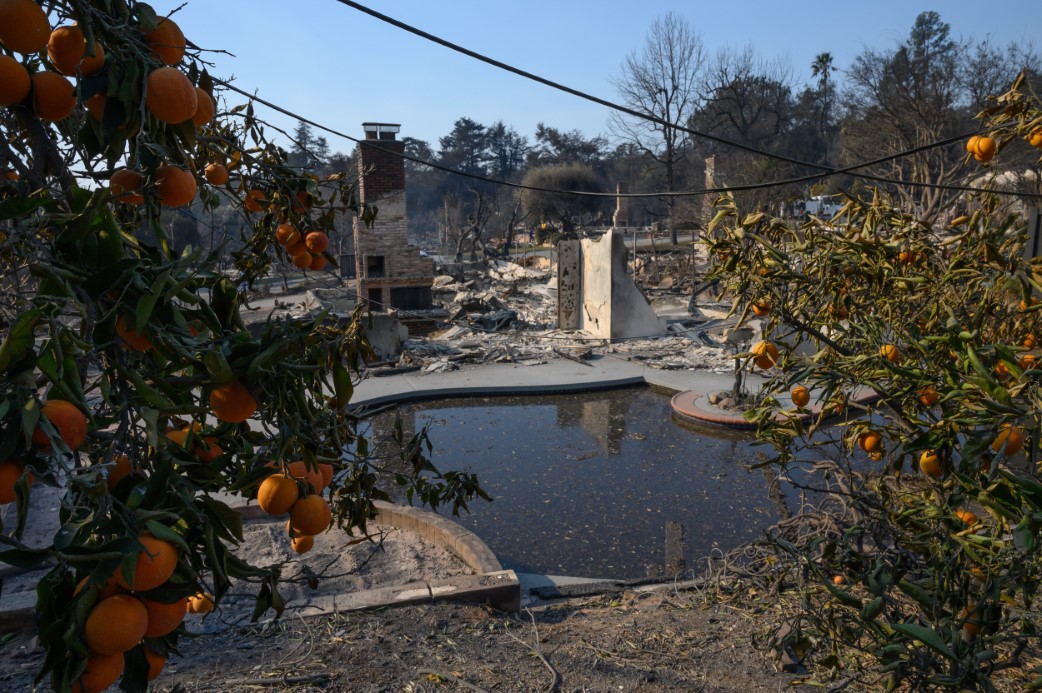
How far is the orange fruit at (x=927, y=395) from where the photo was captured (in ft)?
8.19

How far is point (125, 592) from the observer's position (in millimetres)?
1060

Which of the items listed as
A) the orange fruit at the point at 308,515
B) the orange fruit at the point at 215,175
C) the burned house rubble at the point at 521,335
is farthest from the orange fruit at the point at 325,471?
the burned house rubble at the point at 521,335

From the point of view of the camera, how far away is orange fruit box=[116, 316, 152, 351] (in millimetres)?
1164

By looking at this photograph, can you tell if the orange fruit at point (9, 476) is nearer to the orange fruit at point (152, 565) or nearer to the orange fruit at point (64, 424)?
the orange fruit at point (64, 424)

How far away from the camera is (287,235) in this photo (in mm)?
2684

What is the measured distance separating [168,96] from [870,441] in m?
2.72

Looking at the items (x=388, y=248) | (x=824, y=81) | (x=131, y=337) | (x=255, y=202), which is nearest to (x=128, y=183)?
(x=131, y=337)

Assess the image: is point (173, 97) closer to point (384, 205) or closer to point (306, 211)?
point (306, 211)

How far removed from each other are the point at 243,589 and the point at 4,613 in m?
1.13

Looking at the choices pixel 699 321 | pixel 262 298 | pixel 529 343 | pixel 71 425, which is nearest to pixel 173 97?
pixel 71 425

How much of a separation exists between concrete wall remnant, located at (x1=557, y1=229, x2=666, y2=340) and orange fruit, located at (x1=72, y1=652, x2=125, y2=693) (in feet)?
42.2

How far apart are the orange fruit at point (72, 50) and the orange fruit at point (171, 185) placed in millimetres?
213

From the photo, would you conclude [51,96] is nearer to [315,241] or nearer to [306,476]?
[306,476]

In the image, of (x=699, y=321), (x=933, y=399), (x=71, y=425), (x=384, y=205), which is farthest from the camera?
(x=384, y=205)
